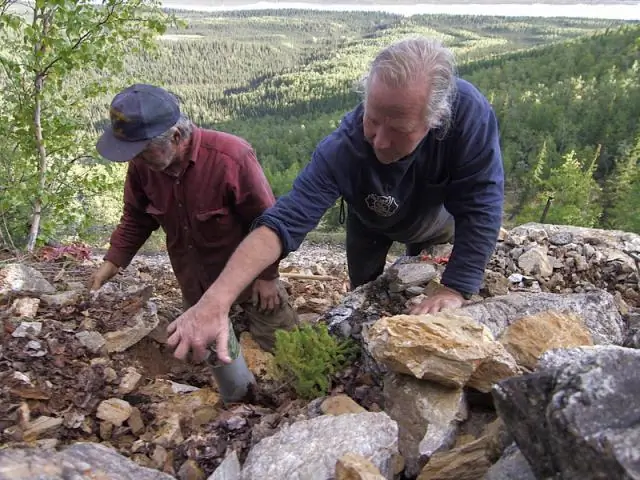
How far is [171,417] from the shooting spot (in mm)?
2975

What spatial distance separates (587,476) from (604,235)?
4229 mm

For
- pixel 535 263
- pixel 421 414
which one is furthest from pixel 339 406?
pixel 535 263

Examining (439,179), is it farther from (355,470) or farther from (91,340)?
(91,340)

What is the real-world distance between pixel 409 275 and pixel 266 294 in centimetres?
123

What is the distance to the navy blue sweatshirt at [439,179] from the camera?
3062 mm

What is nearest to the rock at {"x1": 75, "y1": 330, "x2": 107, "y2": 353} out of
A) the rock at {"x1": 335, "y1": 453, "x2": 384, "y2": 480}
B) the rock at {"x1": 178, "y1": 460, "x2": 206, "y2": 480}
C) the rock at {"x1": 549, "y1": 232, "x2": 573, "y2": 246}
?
the rock at {"x1": 178, "y1": 460, "x2": 206, "y2": 480}

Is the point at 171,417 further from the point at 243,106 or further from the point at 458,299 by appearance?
the point at 243,106

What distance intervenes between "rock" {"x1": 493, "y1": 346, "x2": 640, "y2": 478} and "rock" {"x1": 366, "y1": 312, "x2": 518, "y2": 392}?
1.90 feet

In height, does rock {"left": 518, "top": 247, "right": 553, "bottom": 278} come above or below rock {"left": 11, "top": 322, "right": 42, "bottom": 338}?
above

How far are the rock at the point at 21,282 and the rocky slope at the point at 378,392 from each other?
3 cm

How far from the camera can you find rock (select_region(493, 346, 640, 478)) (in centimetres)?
137

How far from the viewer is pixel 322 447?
2.14 metres

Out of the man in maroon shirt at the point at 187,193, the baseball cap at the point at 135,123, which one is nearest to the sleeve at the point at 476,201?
the man in maroon shirt at the point at 187,193

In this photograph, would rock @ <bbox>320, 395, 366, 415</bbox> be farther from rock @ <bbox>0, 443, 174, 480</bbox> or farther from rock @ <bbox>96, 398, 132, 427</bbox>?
rock @ <bbox>96, 398, 132, 427</bbox>
